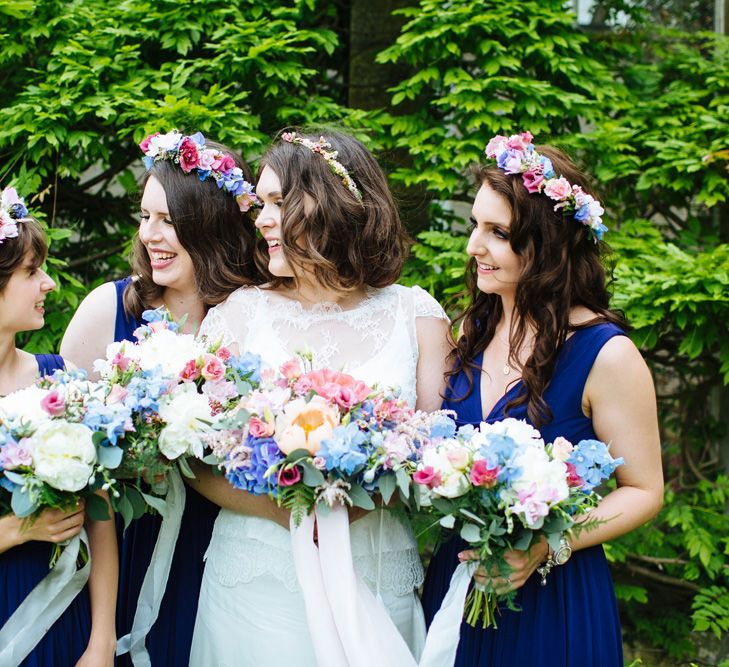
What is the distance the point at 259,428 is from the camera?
250cm

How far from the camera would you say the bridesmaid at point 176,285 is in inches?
134

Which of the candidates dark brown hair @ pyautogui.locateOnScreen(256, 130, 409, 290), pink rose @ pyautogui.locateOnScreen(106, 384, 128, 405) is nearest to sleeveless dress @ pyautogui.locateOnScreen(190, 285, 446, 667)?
dark brown hair @ pyautogui.locateOnScreen(256, 130, 409, 290)

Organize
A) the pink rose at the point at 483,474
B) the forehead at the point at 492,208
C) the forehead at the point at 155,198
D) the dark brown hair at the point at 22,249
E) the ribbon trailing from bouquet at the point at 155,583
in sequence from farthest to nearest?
the forehead at the point at 155,198 < the ribbon trailing from bouquet at the point at 155,583 < the forehead at the point at 492,208 < the dark brown hair at the point at 22,249 < the pink rose at the point at 483,474

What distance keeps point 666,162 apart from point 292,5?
7.93 ft

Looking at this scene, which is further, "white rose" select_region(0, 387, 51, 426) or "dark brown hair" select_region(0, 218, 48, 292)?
"dark brown hair" select_region(0, 218, 48, 292)

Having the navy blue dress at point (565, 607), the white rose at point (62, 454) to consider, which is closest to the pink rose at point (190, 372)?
the white rose at point (62, 454)

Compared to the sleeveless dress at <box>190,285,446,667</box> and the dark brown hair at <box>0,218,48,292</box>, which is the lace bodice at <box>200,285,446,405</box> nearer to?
the sleeveless dress at <box>190,285,446,667</box>

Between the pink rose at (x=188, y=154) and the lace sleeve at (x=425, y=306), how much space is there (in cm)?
108

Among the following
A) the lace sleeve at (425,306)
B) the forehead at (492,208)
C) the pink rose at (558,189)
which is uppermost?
the pink rose at (558,189)

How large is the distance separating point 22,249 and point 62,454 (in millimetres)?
900

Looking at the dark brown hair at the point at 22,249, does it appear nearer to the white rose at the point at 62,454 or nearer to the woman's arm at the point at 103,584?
the white rose at the point at 62,454

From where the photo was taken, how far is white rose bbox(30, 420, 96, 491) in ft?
7.84

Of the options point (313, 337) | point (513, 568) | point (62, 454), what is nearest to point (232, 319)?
point (313, 337)

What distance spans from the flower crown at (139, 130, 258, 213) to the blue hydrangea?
5.10 feet
